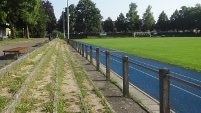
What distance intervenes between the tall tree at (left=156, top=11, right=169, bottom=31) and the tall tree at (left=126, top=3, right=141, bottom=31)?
1129 cm

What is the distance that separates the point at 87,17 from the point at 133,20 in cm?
2348

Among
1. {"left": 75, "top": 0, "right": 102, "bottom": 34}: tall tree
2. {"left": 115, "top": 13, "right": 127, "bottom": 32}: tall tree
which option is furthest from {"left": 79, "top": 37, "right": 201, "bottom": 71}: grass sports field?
{"left": 115, "top": 13, "right": 127, "bottom": 32}: tall tree

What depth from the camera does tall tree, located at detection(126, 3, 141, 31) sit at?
440 ft

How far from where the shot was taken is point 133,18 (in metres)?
134

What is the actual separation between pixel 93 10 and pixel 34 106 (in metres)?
117

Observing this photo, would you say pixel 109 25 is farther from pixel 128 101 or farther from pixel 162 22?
pixel 128 101

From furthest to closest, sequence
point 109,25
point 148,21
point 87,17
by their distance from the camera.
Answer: point 109,25 < point 148,21 < point 87,17

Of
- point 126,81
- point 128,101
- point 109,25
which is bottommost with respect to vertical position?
point 128,101

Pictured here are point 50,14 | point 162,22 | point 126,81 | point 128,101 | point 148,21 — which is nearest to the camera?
point 128,101

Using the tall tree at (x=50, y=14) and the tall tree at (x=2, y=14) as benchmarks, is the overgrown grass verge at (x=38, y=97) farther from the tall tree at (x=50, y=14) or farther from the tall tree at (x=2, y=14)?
the tall tree at (x=50, y=14)

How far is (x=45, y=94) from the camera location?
8.47m

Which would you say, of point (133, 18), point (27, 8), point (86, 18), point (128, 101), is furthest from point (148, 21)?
point (128, 101)

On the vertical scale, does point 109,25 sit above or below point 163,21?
below

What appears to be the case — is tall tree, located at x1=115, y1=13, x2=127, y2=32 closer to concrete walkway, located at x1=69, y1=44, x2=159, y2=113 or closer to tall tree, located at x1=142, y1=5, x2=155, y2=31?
tall tree, located at x1=142, y1=5, x2=155, y2=31
